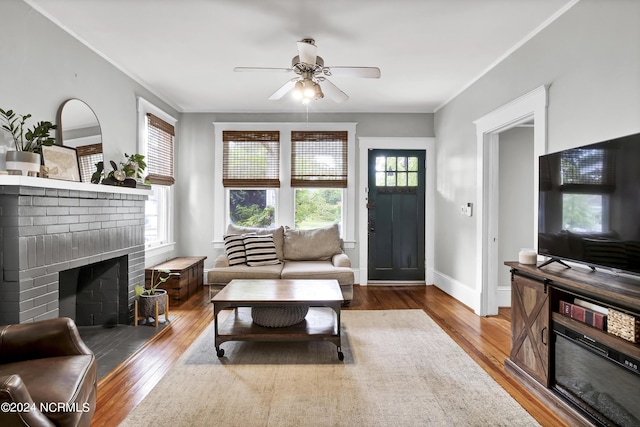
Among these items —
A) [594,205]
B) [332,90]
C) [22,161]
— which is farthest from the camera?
[332,90]

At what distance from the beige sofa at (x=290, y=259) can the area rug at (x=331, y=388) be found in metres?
1.02

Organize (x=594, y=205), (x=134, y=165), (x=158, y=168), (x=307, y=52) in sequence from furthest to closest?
1. (x=158, y=168)
2. (x=134, y=165)
3. (x=307, y=52)
4. (x=594, y=205)

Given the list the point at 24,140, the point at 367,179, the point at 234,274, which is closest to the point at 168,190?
the point at 234,274

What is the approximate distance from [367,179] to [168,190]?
112 inches

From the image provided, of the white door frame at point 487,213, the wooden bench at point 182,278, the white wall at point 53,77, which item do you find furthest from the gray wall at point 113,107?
the white door frame at point 487,213

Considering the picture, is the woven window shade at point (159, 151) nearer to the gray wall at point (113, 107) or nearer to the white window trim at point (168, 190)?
the white window trim at point (168, 190)

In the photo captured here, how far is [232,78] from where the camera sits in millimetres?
4090

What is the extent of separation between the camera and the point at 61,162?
9.37ft

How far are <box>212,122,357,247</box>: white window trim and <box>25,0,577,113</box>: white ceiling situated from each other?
998 millimetres

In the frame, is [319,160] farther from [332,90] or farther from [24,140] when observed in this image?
[24,140]

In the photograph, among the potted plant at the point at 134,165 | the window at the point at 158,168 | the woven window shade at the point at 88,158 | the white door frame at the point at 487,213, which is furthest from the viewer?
the window at the point at 158,168

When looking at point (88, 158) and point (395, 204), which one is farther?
point (395, 204)

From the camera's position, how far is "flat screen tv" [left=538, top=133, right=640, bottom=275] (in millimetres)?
1790

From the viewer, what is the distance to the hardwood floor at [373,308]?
7.18 ft
